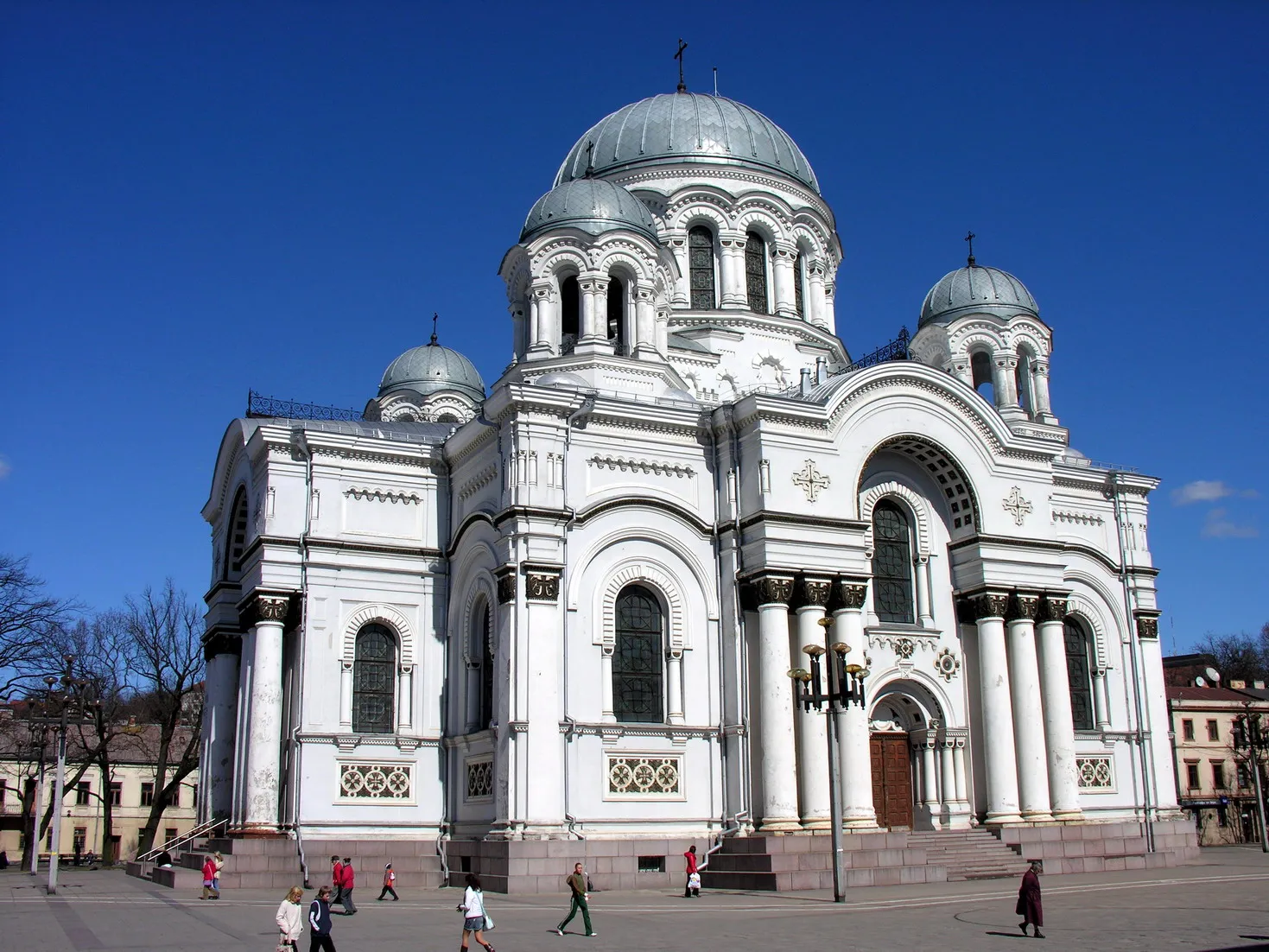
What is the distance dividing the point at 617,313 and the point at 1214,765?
117 feet

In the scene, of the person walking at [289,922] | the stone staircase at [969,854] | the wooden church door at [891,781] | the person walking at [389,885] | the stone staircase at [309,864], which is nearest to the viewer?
the person walking at [289,922]

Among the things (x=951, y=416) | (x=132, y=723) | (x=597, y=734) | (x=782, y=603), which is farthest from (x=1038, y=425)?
(x=132, y=723)

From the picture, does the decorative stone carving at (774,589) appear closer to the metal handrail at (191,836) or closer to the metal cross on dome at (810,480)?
the metal cross on dome at (810,480)

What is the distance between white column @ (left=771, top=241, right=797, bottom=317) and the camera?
3331cm

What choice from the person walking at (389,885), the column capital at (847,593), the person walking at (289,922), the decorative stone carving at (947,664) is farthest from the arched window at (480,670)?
the person walking at (289,922)

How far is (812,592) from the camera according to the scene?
25344 mm

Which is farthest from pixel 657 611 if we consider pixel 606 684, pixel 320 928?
pixel 320 928

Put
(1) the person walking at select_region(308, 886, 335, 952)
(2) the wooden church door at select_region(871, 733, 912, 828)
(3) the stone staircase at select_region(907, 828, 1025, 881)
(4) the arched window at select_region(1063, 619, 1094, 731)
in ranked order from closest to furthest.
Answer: (1) the person walking at select_region(308, 886, 335, 952)
(3) the stone staircase at select_region(907, 828, 1025, 881)
(2) the wooden church door at select_region(871, 733, 912, 828)
(4) the arched window at select_region(1063, 619, 1094, 731)

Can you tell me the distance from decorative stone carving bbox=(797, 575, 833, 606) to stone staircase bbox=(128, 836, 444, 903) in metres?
8.78

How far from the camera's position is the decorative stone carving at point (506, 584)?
24.1 meters

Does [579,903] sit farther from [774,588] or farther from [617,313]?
[617,313]

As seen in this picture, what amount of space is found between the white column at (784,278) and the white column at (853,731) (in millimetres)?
9554

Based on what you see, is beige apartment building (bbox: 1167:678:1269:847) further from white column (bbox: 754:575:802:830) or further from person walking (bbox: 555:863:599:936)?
person walking (bbox: 555:863:599:936)

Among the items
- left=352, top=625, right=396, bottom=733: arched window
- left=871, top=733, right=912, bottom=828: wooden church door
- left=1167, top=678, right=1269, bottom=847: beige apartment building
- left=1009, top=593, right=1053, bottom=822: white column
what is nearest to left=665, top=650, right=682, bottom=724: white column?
left=871, top=733, right=912, bottom=828: wooden church door
